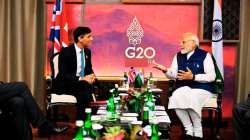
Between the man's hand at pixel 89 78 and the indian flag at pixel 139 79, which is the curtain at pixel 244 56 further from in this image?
the man's hand at pixel 89 78

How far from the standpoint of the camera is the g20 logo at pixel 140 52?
5.61 metres

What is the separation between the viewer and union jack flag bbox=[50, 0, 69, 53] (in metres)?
5.36

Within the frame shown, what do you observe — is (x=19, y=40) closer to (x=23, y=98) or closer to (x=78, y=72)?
(x=78, y=72)

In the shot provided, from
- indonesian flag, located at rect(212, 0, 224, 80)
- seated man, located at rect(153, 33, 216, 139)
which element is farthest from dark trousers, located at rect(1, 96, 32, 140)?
indonesian flag, located at rect(212, 0, 224, 80)

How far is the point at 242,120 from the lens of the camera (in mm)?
3619

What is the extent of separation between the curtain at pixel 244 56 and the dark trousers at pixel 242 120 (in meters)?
1.60

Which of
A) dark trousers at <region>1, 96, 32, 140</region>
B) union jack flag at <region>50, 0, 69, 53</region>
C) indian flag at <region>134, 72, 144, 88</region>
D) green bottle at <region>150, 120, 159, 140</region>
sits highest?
union jack flag at <region>50, 0, 69, 53</region>

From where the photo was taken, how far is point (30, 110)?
150 inches

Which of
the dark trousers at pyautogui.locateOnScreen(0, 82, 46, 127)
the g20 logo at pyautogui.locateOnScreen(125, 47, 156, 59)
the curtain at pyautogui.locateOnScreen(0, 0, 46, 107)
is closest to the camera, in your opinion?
the dark trousers at pyautogui.locateOnScreen(0, 82, 46, 127)

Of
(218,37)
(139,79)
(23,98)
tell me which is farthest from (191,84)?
(23,98)

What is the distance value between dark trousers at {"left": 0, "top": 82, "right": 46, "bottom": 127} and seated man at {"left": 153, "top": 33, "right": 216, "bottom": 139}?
152 cm

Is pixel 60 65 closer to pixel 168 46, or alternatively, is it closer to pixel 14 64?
pixel 14 64

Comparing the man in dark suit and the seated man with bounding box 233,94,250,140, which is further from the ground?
the man in dark suit

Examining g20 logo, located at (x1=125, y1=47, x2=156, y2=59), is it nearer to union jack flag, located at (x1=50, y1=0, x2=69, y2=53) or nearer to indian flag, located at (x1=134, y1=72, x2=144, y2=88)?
union jack flag, located at (x1=50, y1=0, x2=69, y2=53)
